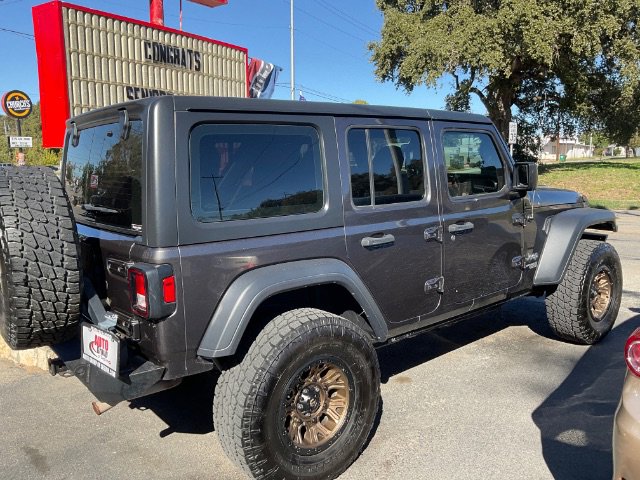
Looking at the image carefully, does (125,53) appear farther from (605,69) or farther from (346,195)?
(605,69)

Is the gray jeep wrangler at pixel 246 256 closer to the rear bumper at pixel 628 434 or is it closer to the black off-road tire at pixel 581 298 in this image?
the rear bumper at pixel 628 434

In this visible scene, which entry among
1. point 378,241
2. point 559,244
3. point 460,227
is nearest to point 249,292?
point 378,241

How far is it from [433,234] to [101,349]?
2.06 metres

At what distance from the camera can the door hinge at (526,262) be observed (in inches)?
163

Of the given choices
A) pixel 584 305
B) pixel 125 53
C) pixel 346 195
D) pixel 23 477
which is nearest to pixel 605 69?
pixel 125 53

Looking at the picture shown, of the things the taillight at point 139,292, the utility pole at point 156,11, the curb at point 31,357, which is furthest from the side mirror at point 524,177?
the utility pole at point 156,11

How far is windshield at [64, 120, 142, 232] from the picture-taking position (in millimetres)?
2580

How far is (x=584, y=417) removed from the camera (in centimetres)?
340

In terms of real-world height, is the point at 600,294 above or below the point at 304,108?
below

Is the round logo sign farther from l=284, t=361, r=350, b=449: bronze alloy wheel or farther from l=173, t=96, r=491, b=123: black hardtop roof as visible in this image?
l=284, t=361, r=350, b=449: bronze alloy wheel

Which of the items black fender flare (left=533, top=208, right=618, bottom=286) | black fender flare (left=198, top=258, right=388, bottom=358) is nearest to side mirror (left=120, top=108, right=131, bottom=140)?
black fender flare (left=198, top=258, right=388, bottom=358)

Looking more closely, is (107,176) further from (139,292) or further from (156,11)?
(156,11)

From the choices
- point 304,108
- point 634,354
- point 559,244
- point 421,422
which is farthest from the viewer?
point 559,244

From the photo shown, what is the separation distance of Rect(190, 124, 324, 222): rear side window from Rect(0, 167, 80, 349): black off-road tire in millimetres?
659
